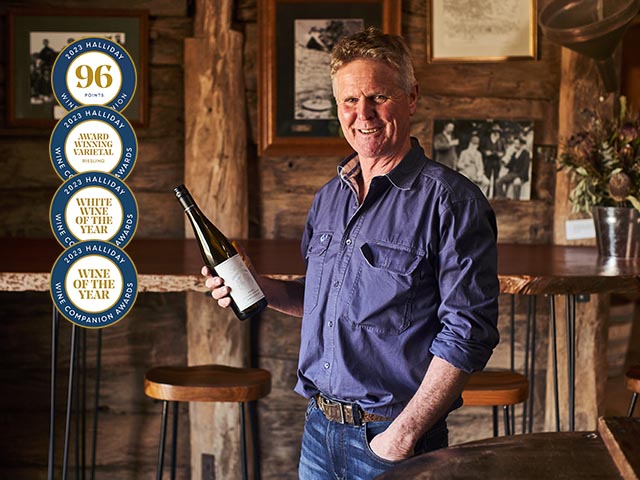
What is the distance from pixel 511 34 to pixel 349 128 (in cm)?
184

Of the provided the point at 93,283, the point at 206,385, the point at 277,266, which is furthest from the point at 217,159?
the point at 93,283

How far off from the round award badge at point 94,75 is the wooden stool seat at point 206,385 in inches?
34.8

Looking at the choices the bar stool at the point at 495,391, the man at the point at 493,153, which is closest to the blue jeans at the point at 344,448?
the bar stool at the point at 495,391

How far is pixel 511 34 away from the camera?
3391 mm

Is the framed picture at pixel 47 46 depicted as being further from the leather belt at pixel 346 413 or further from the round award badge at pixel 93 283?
the leather belt at pixel 346 413

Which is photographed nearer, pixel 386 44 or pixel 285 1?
pixel 386 44

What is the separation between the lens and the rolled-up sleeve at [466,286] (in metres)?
1.62

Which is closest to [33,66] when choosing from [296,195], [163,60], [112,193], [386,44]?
[163,60]

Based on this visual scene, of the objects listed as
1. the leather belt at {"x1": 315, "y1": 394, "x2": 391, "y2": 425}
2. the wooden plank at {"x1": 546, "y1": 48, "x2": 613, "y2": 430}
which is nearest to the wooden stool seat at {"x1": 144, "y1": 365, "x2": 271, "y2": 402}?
the leather belt at {"x1": 315, "y1": 394, "x2": 391, "y2": 425}

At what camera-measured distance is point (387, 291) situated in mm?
1698

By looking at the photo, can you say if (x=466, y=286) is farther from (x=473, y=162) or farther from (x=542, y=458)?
(x=473, y=162)

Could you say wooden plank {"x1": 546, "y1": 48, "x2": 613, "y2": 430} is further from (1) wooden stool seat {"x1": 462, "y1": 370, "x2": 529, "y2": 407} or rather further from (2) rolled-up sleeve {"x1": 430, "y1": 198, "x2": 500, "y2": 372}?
(2) rolled-up sleeve {"x1": 430, "y1": 198, "x2": 500, "y2": 372}

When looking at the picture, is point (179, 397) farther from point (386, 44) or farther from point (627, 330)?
point (627, 330)

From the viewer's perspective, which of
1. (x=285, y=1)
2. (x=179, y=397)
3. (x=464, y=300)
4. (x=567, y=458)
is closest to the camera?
(x=567, y=458)
